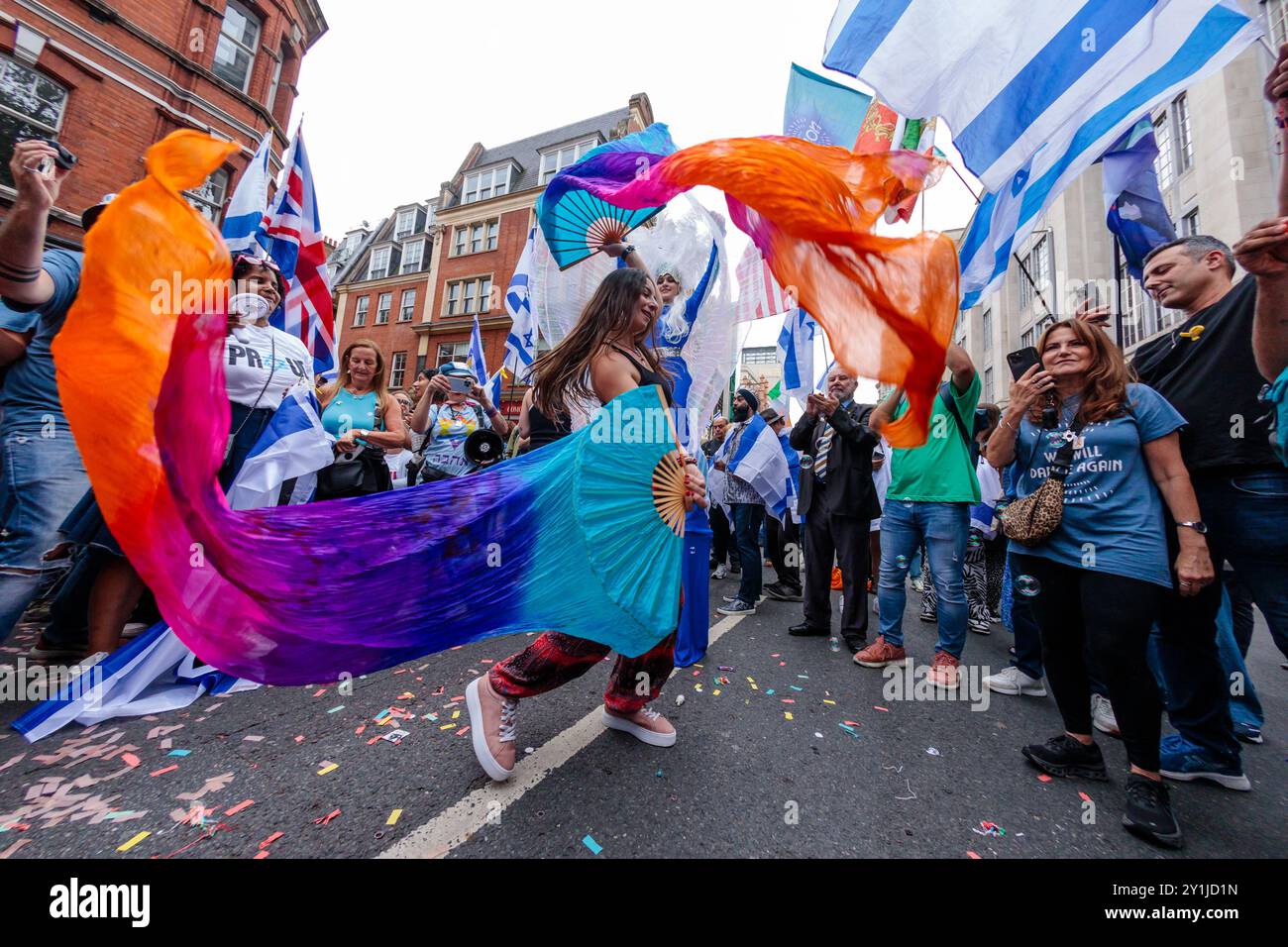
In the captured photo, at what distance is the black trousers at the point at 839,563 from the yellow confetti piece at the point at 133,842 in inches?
155

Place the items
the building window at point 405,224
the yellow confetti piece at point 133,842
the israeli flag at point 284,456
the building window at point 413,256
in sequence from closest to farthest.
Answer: the yellow confetti piece at point 133,842
the israeli flag at point 284,456
the building window at point 413,256
the building window at point 405,224

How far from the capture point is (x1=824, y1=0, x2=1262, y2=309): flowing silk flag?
1896mm

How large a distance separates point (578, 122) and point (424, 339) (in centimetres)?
1443

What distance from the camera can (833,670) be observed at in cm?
341

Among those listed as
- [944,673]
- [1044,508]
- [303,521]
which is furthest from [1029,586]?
[303,521]

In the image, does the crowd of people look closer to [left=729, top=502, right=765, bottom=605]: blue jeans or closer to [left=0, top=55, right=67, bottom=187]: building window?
[left=729, top=502, right=765, bottom=605]: blue jeans

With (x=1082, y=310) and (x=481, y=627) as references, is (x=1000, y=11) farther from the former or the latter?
(x=481, y=627)

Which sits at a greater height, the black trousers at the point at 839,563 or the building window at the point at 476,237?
the building window at the point at 476,237

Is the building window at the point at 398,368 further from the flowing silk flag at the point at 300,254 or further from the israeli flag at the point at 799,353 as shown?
the israeli flag at the point at 799,353

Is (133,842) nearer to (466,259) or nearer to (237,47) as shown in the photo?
(237,47)

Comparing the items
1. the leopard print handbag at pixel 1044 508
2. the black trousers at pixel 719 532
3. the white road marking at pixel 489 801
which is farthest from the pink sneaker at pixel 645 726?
the black trousers at pixel 719 532

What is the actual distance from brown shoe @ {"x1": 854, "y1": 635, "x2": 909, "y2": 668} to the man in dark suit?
311 mm

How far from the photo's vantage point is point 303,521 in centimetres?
181

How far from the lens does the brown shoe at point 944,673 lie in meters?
3.16
